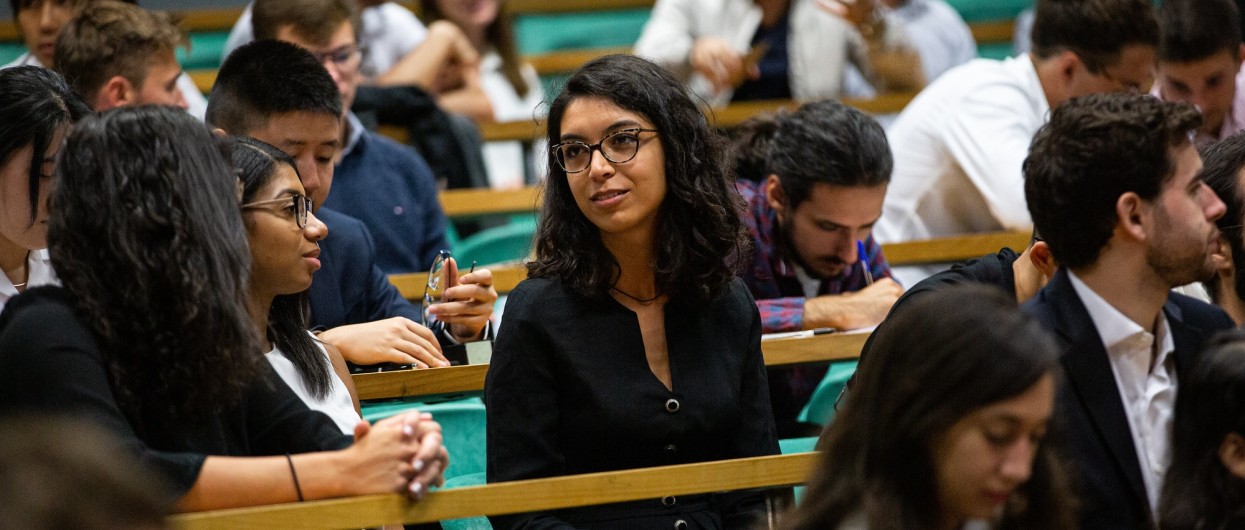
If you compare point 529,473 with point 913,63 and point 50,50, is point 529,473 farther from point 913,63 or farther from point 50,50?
point 913,63

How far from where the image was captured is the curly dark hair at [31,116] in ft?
7.50

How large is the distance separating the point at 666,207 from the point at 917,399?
2.74 ft

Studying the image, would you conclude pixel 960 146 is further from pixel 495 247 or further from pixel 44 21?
pixel 44 21

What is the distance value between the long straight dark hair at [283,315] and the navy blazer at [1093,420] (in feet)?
3.27

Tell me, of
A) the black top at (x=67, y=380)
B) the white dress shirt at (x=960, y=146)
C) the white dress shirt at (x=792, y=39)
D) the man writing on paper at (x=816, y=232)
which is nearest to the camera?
the black top at (x=67, y=380)

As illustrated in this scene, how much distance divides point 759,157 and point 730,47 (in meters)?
1.39

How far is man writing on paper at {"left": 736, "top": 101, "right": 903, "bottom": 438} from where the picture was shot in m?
2.76

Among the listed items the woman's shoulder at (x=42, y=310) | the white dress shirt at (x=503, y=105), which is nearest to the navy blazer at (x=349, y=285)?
the woman's shoulder at (x=42, y=310)

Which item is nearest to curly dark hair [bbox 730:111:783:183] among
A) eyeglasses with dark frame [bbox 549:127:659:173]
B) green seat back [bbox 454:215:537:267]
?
green seat back [bbox 454:215:537:267]

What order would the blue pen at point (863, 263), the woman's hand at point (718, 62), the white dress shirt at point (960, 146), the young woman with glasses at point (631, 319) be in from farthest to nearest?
the woman's hand at point (718, 62)
the white dress shirt at point (960, 146)
the blue pen at point (863, 263)
the young woman with glasses at point (631, 319)

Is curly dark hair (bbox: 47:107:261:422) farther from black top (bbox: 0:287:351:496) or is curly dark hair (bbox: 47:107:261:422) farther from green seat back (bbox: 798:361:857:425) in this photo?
green seat back (bbox: 798:361:857:425)

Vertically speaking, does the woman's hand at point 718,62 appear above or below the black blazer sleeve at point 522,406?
above

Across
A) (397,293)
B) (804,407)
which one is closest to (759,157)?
(804,407)

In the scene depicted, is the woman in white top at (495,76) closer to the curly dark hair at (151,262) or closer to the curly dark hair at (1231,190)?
the curly dark hair at (1231,190)
